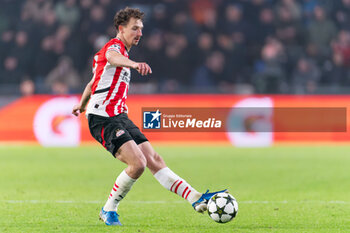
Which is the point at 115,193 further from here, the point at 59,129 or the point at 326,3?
the point at 326,3

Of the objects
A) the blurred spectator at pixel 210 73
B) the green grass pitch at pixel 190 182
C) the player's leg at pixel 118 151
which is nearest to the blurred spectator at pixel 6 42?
the green grass pitch at pixel 190 182

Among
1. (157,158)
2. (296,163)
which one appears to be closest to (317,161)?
(296,163)

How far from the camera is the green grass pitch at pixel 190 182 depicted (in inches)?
222

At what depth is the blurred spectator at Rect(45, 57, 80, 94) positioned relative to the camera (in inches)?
565

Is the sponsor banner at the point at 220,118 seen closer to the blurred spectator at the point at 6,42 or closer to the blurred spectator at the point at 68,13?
the blurred spectator at the point at 6,42

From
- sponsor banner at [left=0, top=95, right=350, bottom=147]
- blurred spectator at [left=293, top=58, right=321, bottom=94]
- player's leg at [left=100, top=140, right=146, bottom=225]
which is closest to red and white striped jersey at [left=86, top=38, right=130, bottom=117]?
player's leg at [left=100, top=140, right=146, bottom=225]

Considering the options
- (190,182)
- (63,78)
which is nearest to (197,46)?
(63,78)

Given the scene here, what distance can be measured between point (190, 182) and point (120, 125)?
3.25 meters

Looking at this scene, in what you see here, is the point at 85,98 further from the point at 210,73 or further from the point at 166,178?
the point at 210,73

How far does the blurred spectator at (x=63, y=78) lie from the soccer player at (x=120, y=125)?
873 centimetres

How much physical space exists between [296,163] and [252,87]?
3943 mm

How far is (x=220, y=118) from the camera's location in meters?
13.9

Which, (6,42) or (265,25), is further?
(6,42)

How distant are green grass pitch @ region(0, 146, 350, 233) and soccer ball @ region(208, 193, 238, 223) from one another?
9 cm
